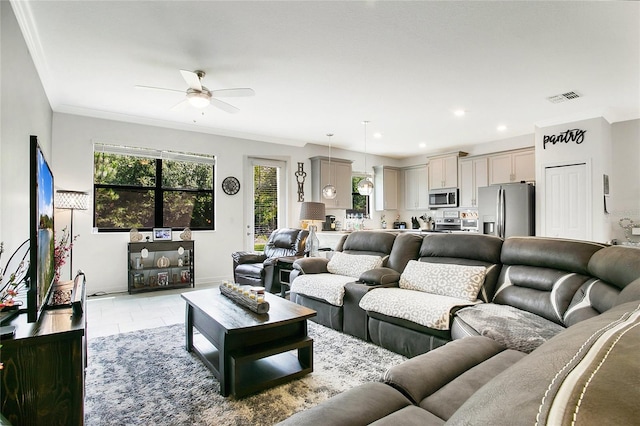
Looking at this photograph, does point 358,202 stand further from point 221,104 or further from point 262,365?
point 262,365

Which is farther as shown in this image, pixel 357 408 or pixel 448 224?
pixel 448 224

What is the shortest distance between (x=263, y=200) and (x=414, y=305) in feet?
14.7

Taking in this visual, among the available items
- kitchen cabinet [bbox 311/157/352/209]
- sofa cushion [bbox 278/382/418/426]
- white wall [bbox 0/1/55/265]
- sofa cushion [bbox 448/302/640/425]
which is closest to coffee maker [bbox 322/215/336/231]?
kitchen cabinet [bbox 311/157/352/209]

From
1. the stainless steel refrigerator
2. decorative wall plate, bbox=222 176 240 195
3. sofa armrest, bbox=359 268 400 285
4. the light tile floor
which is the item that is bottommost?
the light tile floor

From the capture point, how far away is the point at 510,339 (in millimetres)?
1878

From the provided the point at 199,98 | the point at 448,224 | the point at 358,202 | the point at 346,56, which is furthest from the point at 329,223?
the point at 346,56

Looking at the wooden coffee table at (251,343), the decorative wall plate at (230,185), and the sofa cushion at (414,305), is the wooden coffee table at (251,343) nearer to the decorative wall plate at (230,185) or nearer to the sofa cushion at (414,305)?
the sofa cushion at (414,305)

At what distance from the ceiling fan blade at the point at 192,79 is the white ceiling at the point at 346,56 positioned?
0.75ft

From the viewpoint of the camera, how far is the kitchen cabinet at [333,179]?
6855 millimetres

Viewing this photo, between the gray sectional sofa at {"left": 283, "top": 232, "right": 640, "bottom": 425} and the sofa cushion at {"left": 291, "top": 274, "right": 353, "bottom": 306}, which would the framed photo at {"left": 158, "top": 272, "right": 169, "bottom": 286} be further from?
the gray sectional sofa at {"left": 283, "top": 232, "right": 640, "bottom": 425}

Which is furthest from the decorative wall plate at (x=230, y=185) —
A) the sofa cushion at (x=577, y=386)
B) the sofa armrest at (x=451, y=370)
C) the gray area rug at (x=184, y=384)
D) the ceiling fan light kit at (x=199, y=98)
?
the sofa cushion at (x=577, y=386)

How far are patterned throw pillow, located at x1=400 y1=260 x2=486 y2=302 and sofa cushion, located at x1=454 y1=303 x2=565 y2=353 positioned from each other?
0.82 ft

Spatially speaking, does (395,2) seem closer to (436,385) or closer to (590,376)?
(436,385)

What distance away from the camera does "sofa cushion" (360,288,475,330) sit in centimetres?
238
